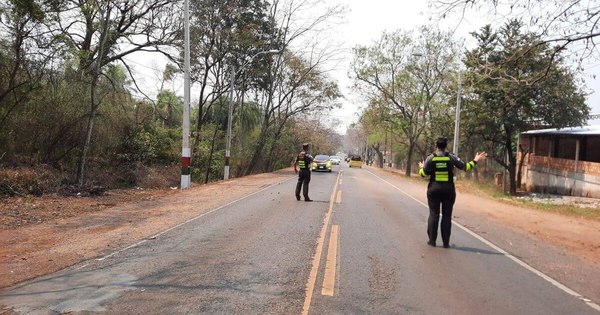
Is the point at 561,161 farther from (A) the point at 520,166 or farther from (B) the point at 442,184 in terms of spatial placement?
(B) the point at 442,184

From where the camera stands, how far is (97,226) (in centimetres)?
→ 1029

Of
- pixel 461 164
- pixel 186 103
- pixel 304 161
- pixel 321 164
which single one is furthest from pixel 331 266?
pixel 321 164

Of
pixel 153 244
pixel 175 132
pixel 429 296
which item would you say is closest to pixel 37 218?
pixel 153 244

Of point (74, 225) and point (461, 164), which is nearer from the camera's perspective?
point (461, 164)

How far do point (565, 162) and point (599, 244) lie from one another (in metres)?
19.7

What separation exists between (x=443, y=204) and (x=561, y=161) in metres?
23.7

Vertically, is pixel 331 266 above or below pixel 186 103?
below

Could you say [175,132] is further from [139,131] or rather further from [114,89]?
[114,89]

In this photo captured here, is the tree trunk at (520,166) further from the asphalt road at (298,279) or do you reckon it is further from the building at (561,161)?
the asphalt road at (298,279)

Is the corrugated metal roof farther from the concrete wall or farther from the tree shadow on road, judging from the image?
the tree shadow on road

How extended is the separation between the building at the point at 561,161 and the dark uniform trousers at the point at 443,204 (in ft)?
65.4

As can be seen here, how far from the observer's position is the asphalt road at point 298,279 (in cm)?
512

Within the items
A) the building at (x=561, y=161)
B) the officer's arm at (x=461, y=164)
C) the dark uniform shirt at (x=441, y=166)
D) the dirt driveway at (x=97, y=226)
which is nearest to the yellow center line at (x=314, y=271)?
the dark uniform shirt at (x=441, y=166)

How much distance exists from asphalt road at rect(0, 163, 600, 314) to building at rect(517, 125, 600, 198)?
19.4 metres
